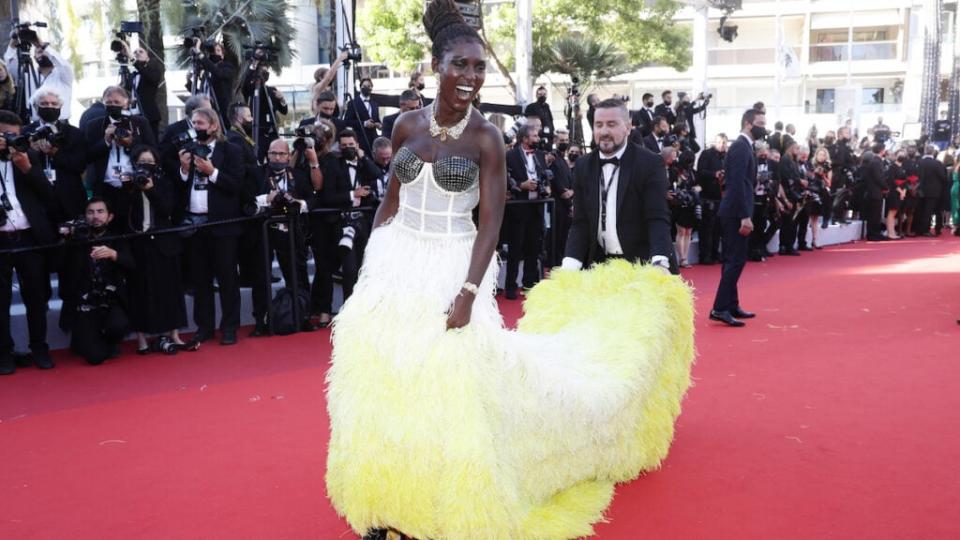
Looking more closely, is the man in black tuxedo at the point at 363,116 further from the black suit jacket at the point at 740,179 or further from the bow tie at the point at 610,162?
the bow tie at the point at 610,162

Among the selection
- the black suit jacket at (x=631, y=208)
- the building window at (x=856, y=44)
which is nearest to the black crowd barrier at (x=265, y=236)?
the black suit jacket at (x=631, y=208)

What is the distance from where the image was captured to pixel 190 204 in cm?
771

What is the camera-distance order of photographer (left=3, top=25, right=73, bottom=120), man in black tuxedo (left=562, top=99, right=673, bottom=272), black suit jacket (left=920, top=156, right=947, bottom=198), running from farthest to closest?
black suit jacket (left=920, top=156, right=947, bottom=198) → photographer (left=3, top=25, right=73, bottom=120) → man in black tuxedo (left=562, top=99, right=673, bottom=272)

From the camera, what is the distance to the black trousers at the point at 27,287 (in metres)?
6.77

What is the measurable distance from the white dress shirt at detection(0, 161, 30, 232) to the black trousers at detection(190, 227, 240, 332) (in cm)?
136

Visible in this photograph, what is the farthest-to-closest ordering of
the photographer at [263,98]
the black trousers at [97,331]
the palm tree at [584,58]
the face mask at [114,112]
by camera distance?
the palm tree at [584,58] → the photographer at [263,98] → the face mask at [114,112] → the black trousers at [97,331]

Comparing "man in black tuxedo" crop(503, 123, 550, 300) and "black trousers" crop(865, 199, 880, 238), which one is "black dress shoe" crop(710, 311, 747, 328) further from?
"black trousers" crop(865, 199, 880, 238)

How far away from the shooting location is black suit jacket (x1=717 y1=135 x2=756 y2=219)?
7.95 m

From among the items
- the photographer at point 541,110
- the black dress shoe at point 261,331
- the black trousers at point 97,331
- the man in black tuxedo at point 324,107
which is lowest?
the black dress shoe at point 261,331

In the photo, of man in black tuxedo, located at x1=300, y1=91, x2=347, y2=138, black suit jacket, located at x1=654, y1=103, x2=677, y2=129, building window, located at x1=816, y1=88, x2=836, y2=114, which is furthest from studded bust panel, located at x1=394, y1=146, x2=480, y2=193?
building window, located at x1=816, y1=88, x2=836, y2=114

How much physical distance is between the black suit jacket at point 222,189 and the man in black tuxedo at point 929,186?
14.8 m

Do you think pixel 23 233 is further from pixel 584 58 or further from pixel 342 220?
pixel 584 58

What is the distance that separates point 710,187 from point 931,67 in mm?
18936

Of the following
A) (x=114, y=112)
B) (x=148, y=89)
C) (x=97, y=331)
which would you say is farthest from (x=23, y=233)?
(x=148, y=89)
